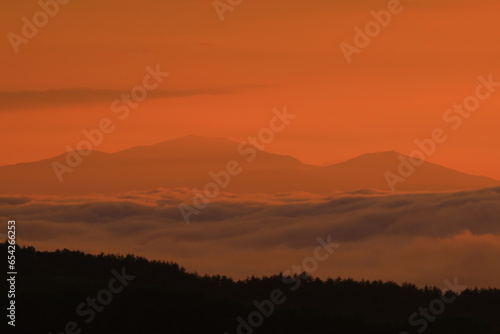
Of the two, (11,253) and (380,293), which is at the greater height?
(11,253)

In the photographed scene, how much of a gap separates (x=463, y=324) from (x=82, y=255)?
2158 centimetres

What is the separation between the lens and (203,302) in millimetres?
33594

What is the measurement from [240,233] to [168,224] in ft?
46.4

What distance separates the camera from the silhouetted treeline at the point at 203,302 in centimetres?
3167

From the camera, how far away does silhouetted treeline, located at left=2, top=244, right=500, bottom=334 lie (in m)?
31.7

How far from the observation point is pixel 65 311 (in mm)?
32875

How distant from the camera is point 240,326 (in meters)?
31.5

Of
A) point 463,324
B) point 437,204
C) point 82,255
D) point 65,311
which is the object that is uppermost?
point 437,204

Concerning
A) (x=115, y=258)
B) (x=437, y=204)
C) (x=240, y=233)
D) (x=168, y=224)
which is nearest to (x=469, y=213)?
(x=437, y=204)

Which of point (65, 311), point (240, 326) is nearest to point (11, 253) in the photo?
point (65, 311)

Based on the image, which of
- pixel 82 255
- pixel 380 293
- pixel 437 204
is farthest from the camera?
pixel 437 204

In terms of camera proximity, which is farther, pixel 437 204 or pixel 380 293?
pixel 437 204

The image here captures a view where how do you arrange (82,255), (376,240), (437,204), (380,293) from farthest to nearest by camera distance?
(437,204) → (376,240) → (82,255) → (380,293)

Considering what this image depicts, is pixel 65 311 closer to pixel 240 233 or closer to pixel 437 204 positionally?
pixel 240 233
